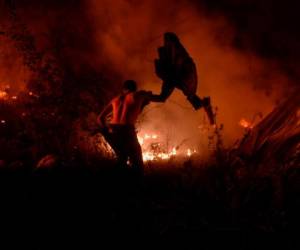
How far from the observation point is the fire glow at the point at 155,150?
8.32 m

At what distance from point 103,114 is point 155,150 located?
5.81 feet

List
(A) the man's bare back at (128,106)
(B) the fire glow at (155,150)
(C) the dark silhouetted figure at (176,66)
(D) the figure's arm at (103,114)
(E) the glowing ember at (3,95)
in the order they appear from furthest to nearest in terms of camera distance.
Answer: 1. (E) the glowing ember at (3,95)
2. (B) the fire glow at (155,150)
3. (D) the figure's arm at (103,114)
4. (A) the man's bare back at (128,106)
5. (C) the dark silhouetted figure at (176,66)

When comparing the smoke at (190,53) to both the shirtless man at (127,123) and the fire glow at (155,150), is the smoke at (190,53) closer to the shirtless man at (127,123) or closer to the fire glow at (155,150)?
the fire glow at (155,150)

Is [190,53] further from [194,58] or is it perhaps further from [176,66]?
[176,66]

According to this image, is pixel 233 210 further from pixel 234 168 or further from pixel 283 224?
pixel 234 168

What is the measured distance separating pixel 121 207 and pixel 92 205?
0.40m

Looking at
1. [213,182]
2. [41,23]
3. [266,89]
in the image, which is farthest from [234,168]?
[41,23]


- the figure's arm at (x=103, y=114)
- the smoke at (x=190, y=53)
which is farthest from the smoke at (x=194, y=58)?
the figure's arm at (x=103, y=114)

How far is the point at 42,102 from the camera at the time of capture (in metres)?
9.03

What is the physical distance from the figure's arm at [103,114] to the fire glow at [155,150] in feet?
5.33

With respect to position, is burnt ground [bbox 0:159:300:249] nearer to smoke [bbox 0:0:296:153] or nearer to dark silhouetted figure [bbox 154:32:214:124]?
dark silhouetted figure [bbox 154:32:214:124]

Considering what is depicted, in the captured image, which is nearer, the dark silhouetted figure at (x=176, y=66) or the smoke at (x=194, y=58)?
the dark silhouetted figure at (x=176, y=66)

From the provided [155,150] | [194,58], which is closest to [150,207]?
[155,150]

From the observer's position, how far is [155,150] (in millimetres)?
8141
